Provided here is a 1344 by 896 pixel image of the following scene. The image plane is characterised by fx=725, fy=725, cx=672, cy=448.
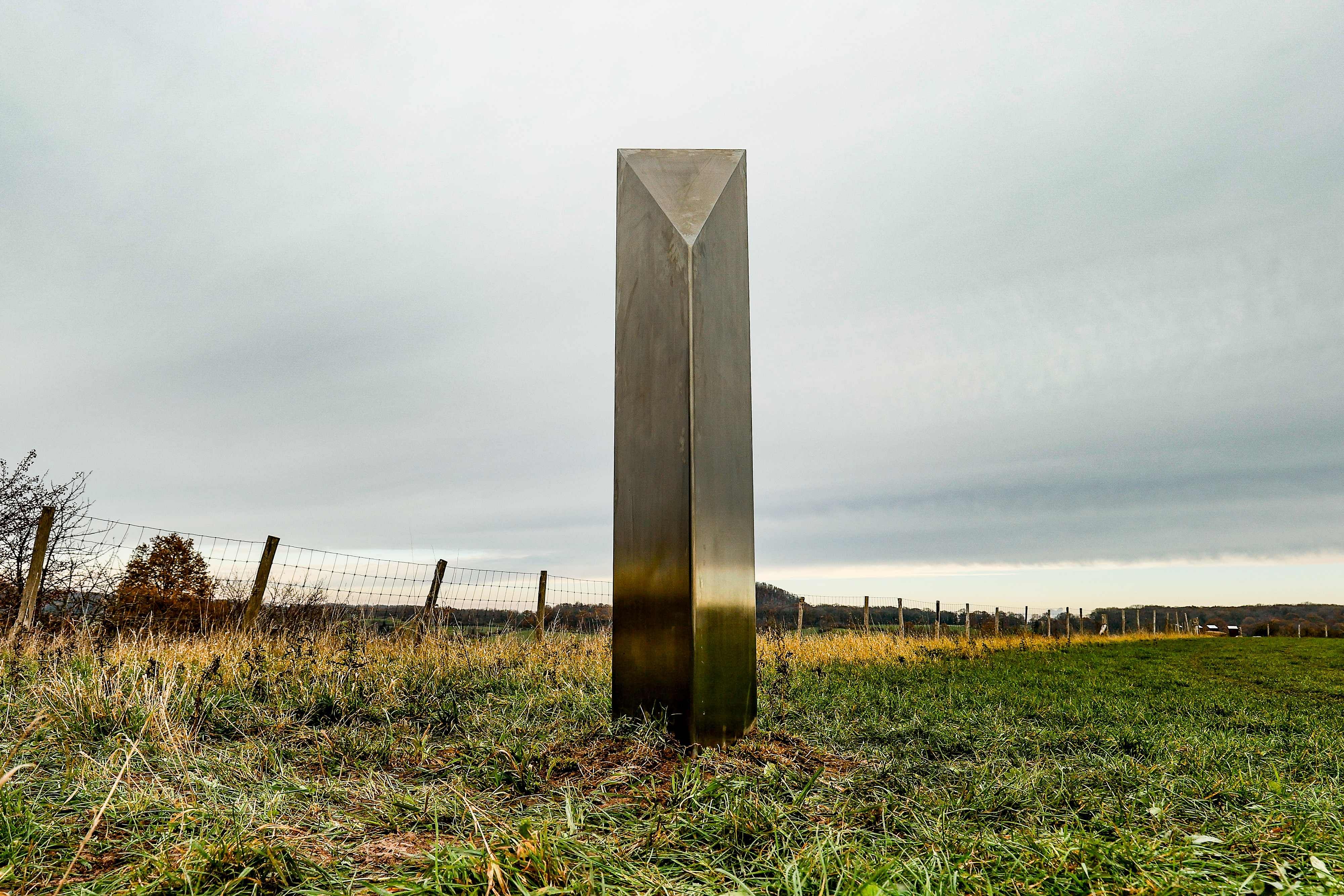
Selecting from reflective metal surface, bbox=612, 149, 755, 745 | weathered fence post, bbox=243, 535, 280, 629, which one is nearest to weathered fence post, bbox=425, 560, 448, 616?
weathered fence post, bbox=243, 535, 280, 629

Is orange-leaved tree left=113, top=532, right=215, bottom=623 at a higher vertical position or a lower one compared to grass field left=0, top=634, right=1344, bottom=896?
higher

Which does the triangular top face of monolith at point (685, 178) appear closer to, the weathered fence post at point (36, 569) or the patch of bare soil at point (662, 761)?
the patch of bare soil at point (662, 761)

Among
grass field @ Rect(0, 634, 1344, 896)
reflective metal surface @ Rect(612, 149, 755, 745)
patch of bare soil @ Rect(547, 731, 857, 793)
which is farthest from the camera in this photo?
reflective metal surface @ Rect(612, 149, 755, 745)

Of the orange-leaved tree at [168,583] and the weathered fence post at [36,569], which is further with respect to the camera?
the orange-leaved tree at [168,583]

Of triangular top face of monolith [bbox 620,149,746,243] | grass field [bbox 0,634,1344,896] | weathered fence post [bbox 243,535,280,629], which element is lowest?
grass field [bbox 0,634,1344,896]

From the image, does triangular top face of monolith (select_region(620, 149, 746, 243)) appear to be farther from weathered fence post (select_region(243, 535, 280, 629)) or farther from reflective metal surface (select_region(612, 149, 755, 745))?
weathered fence post (select_region(243, 535, 280, 629))

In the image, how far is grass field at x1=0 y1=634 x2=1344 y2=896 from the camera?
180 centimetres

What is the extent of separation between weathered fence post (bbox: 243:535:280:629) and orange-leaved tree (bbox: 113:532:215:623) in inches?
145

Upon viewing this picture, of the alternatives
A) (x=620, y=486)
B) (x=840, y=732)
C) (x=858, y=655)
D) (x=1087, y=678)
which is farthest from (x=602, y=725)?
(x=1087, y=678)

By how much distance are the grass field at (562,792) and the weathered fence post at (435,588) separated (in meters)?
2.13

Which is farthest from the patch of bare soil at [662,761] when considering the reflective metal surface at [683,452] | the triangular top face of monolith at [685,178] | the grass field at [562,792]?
the triangular top face of monolith at [685,178]

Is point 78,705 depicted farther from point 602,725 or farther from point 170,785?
point 602,725

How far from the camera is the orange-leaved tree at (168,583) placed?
11453 millimetres

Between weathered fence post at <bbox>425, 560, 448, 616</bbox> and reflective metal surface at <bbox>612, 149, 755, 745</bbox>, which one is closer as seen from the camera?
reflective metal surface at <bbox>612, 149, 755, 745</bbox>
